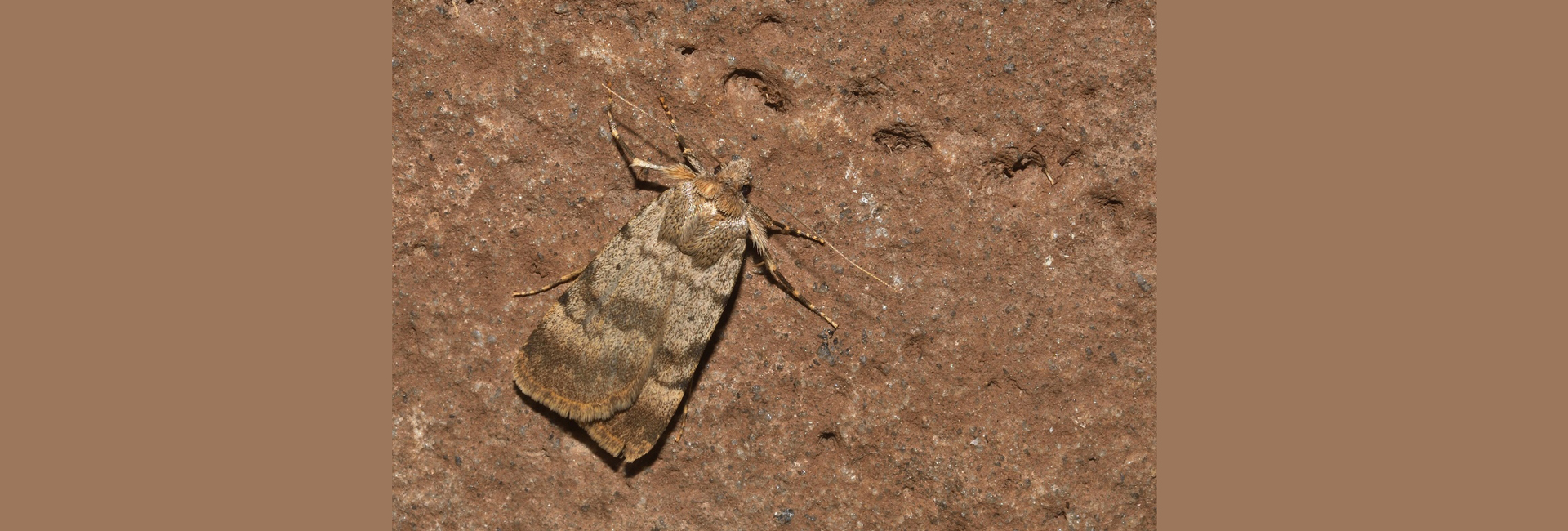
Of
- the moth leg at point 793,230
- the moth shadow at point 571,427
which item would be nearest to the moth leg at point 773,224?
the moth leg at point 793,230

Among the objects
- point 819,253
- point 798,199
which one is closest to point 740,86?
point 798,199

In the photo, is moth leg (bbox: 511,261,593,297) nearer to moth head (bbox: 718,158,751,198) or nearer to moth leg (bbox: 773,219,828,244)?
moth head (bbox: 718,158,751,198)

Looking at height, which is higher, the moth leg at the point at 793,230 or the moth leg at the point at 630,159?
the moth leg at the point at 793,230

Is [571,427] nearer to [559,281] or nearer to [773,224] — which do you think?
[559,281]

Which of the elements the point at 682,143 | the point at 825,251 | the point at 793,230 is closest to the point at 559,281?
the point at 682,143

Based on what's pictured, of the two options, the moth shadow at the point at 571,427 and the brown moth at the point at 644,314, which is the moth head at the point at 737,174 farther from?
the moth shadow at the point at 571,427

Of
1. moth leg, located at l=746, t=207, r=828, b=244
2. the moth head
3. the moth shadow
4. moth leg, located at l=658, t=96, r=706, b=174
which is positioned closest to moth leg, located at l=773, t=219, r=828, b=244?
moth leg, located at l=746, t=207, r=828, b=244
